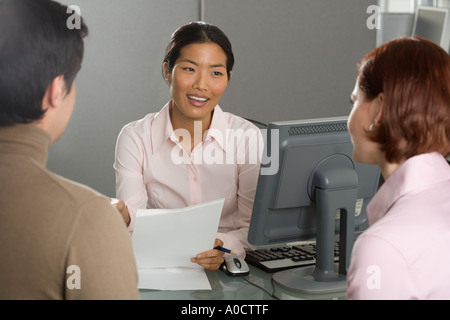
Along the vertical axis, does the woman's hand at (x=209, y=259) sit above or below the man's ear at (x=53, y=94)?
below

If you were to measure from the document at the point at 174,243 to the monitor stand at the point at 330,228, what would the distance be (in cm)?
24

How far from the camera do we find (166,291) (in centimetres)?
162

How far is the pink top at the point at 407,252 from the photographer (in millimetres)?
1093

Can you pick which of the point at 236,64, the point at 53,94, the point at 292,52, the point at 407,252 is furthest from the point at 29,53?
the point at 292,52

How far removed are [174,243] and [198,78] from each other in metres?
0.81

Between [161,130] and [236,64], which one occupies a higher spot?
[236,64]

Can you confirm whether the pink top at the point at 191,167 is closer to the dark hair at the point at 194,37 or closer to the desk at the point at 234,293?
the dark hair at the point at 194,37

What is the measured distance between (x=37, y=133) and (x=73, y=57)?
0.15 m

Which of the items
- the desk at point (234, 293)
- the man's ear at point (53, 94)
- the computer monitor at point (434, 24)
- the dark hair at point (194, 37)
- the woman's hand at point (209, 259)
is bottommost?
the desk at point (234, 293)

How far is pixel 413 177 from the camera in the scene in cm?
123

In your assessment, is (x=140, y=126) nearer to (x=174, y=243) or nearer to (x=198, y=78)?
(x=198, y=78)

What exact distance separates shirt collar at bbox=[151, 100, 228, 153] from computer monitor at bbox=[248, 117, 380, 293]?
2.18ft

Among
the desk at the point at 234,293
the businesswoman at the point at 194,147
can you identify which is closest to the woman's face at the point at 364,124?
the desk at the point at 234,293

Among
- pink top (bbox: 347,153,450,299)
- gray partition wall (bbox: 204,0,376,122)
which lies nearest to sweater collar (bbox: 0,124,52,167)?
pink top (bbox: 347,153,450,299)
